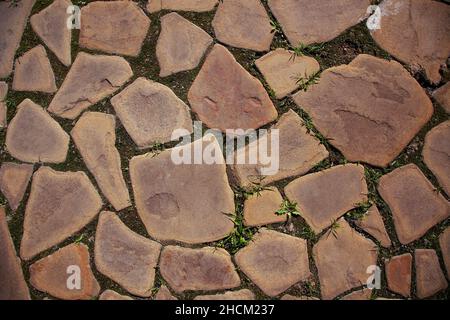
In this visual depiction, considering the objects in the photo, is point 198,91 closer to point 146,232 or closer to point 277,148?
point 277,148

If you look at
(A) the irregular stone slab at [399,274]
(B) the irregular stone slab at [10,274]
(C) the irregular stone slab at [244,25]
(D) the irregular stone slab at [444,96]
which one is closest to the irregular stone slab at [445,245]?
(A) the irregular stone slab at [399,274]

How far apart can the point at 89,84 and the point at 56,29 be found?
308 mm

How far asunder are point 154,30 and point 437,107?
1296 mm

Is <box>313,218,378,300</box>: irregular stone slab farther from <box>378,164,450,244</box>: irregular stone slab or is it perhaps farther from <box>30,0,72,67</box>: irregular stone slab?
<box>30,0,72,67</box>: irregular stone slab

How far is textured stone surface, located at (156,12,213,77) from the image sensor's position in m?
1.91

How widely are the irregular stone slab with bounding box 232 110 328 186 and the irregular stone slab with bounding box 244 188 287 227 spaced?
65mm

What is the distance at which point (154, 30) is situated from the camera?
1938 millimetres

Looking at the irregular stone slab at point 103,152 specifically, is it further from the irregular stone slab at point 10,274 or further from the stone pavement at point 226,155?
the irregular stone slab at point 10,274

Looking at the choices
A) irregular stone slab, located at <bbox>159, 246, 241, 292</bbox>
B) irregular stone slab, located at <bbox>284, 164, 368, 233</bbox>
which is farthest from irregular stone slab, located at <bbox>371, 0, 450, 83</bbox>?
irregular stone slab, located at <bbox>159, 246, 241, 292</bbox>

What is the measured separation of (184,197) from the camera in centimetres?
185

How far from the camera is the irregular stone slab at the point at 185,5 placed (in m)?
1.94

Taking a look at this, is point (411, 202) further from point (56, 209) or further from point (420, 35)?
point (56, 209)

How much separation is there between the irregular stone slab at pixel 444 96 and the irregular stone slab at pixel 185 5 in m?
1.06
